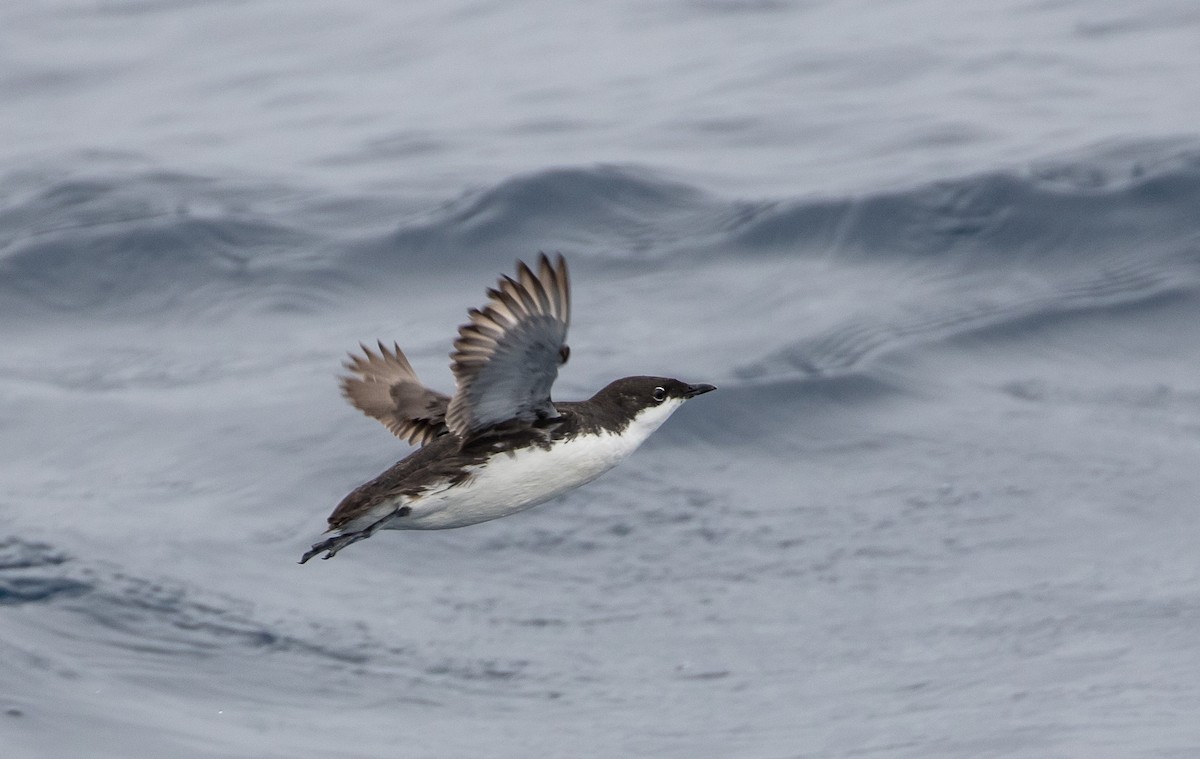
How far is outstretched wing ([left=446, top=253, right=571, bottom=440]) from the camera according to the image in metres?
6.84

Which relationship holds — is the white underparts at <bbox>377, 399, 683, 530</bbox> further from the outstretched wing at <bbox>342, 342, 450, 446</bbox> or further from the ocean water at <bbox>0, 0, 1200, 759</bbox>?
the ocean water at <bbox>0, 0, 1200, 759</bbox>

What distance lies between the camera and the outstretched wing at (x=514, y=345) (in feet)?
22.4

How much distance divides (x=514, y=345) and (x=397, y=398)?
6.23 ft

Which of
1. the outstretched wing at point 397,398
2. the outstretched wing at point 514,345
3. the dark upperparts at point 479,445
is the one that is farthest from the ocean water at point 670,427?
the outstretched wing at point 514,345

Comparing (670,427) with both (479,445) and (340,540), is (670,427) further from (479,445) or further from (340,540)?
(340,540)

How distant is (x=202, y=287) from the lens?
17.3m

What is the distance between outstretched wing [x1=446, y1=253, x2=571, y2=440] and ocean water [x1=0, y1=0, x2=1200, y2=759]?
14.6 feet

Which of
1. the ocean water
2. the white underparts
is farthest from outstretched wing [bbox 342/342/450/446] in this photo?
the ocean water

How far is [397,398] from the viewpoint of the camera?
8711 mm

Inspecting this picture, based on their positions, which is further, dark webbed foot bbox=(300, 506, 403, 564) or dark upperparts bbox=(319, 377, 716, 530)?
dark upperparts bbox=(319, 377, 716, 530)

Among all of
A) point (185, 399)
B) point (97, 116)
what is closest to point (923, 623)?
point (185, 399)

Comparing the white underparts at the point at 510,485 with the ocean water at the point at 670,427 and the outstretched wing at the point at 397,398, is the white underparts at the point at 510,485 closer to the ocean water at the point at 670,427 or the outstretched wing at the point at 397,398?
the outstretched wing at the point at 397,398

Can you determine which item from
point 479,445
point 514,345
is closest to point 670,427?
point 479,445

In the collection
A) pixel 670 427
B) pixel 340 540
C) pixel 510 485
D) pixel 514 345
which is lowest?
pixel 340 540
